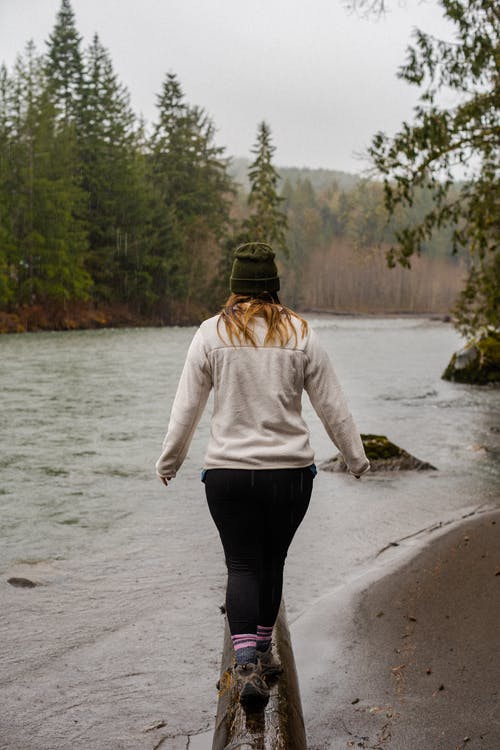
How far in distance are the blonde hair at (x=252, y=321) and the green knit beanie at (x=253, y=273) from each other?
7cm

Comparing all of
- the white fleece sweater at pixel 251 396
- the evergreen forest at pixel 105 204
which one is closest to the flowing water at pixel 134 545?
the white fleece sweater at pixel 251 396

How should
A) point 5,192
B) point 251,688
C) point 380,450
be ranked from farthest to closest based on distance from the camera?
point 5,192, point 380,450, point 251,688

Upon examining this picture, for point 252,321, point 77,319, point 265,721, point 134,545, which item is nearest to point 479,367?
point 134,545

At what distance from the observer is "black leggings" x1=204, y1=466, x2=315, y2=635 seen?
3590 mm

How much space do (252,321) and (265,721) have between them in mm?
1647

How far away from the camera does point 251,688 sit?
11.5 feet

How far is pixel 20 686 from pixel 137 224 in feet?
199

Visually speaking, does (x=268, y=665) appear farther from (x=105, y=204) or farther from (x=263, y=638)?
(x=105, y=204)

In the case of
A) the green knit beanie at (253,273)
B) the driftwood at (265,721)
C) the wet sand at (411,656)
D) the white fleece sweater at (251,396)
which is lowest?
the wet sand at (411,656)

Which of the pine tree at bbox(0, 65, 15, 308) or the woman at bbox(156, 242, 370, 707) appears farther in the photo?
the pine tree at bbox(0, 65, 15, 308)

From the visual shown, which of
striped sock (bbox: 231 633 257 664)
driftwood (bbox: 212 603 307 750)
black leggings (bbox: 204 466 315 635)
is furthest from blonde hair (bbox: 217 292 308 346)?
driftwood (bbox: 212 603 307 750)

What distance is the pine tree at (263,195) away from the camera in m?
70.1

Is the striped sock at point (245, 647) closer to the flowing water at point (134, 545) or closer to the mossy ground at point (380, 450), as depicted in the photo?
the flowing water at point (134, 545)

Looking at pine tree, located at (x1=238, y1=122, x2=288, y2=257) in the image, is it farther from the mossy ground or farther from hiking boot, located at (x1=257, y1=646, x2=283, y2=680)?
hiking boot, located at (x1=257, y1=646, x2=283, y2=680)
